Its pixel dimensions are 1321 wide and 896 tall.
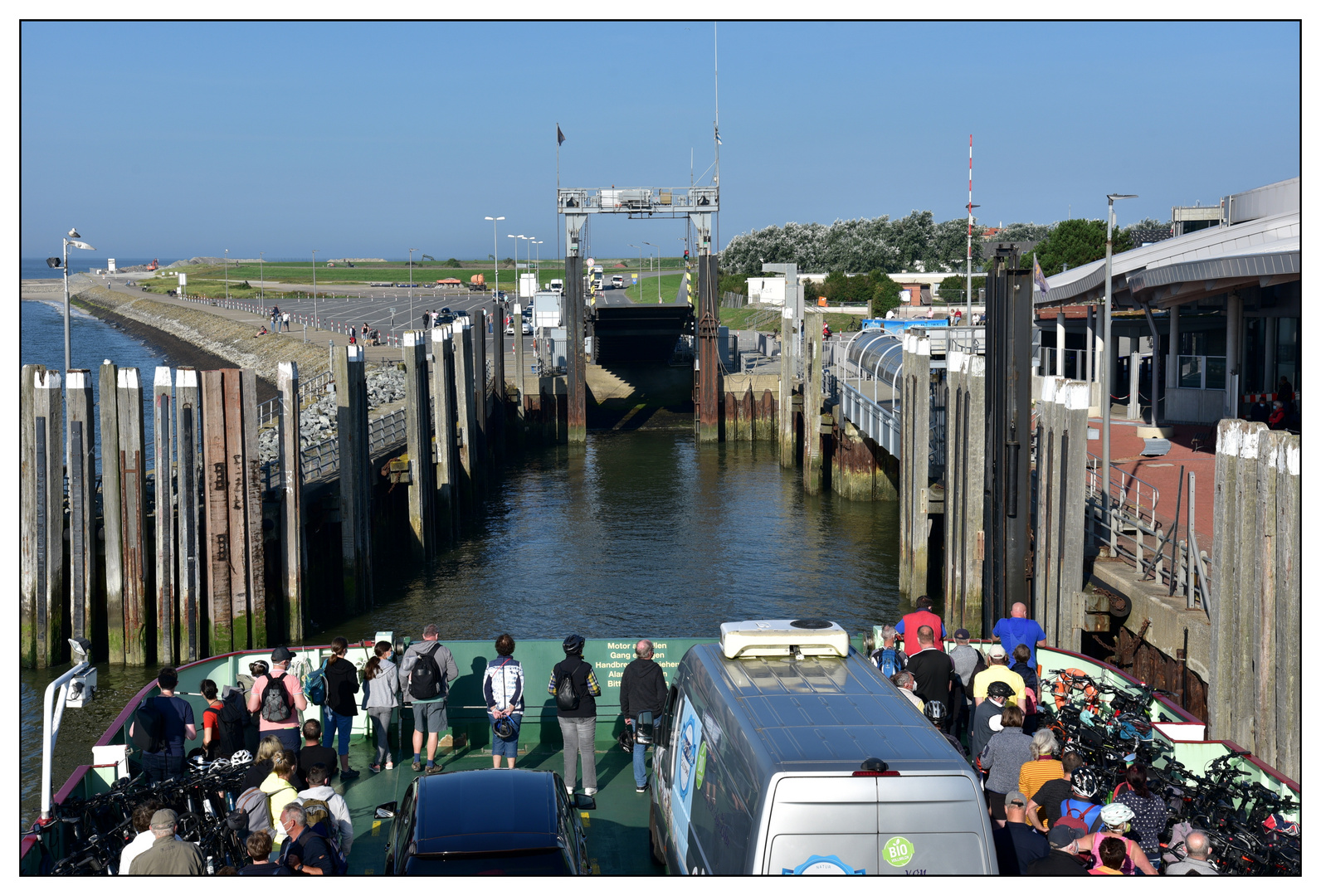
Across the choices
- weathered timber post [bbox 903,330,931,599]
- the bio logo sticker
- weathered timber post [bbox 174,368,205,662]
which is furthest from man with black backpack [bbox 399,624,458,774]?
weathered timber post [bbox 903,330,931,599]

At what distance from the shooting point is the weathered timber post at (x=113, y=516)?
1758 cm

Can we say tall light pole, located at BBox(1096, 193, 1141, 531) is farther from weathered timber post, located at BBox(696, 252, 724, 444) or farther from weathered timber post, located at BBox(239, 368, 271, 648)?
weathered timber post, located at BBox(696, 252, 724, 444)

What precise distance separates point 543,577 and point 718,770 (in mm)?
19508

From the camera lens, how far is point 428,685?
1192 cm

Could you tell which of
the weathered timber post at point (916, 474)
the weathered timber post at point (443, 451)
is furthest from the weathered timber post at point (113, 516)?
the weathered timber post at point (916, 474)

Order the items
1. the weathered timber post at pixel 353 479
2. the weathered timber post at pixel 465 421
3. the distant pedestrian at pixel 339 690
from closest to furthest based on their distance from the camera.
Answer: the distant pedestrian at pixel 339 690
the weathered timber post at pixel 353 479
the weathered timber post at pixel 465 421

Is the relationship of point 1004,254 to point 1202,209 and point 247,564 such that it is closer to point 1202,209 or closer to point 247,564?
point 247,564

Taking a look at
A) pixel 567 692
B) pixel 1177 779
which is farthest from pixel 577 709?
pixel 1177 779

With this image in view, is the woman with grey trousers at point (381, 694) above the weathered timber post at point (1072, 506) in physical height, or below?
below

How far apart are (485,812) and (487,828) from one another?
207mm

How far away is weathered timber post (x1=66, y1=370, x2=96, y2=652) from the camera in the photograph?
17.8 meters

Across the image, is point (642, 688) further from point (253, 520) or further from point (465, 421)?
point (465, 421)

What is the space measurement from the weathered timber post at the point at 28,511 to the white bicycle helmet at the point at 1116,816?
15757mm

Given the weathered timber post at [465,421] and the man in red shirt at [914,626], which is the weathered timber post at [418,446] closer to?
the weathered timber post at [465,421]
